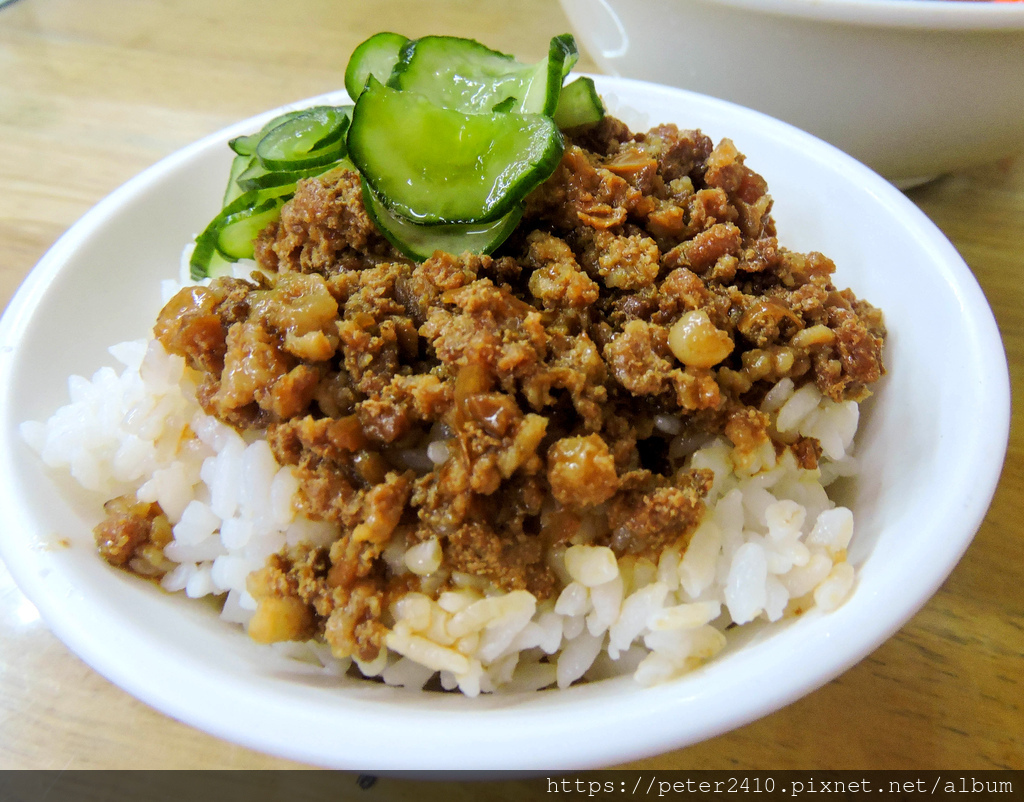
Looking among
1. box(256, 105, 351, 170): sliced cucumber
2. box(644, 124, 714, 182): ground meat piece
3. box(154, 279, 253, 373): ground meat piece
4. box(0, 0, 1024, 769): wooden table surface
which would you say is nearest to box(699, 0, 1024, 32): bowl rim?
box(644, 124, 714, 182): ground meat piece

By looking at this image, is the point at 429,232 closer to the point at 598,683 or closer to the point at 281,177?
the point at 281,177

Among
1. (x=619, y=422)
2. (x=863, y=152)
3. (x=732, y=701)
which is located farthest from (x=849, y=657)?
(x=863, y=152)

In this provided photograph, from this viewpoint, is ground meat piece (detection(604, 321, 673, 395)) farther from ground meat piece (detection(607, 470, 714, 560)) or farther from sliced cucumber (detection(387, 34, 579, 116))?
sliced cucumber (detection(387, 34, 579, 116))

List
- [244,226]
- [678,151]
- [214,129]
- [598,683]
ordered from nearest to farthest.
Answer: [598,683] → [678,151] → [244,226] → [214,129]

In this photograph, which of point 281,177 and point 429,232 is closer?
point 429,232

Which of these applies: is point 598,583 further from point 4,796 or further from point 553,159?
point 4,796

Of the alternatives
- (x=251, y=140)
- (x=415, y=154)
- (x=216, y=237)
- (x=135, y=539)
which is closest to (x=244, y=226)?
(x=216, y=237)
